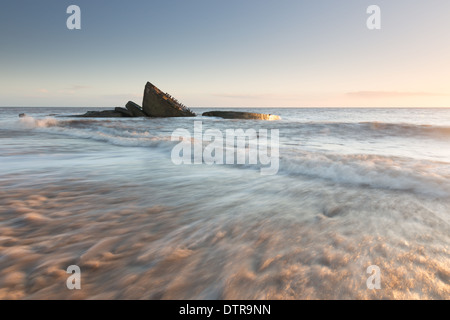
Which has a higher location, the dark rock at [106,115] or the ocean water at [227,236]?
the dark rock at [106,115]

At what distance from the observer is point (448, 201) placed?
7.93ft

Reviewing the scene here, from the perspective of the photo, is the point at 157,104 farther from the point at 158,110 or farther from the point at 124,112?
the point at 124,112

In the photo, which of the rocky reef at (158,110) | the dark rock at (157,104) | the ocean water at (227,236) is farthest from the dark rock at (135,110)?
the ocean water at (227,236)

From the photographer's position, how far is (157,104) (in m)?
25.1

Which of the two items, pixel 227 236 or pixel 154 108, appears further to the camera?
pixel 154 108

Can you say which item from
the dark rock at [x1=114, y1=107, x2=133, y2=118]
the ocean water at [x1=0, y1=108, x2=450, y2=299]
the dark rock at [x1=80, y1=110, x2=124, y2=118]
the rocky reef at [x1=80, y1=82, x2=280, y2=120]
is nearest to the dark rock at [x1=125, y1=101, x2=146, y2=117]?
the rocky reef at [x1=80, y1=82, x2=280, y2=120]

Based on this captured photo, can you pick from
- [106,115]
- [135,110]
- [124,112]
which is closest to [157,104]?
[135,110]

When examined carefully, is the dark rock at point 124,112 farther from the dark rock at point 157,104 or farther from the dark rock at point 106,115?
the dark rock at point 157,104

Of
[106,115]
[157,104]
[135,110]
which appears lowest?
[106,115]

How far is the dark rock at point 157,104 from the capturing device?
82.1 ft
